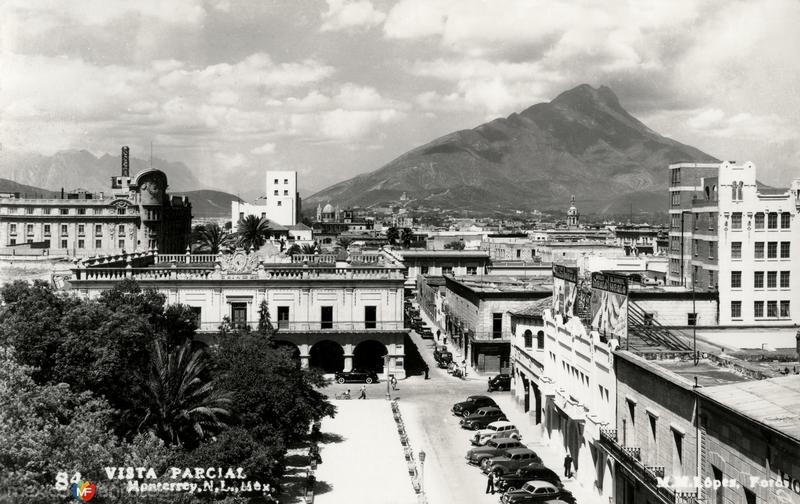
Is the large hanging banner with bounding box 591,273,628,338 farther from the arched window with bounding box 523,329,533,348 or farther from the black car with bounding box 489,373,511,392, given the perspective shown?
the black car with bounding box 489,373,511,392

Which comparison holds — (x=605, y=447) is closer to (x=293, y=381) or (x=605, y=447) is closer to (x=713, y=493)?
(x=713, y=493)

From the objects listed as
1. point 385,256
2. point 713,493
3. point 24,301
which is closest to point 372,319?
point 385,256

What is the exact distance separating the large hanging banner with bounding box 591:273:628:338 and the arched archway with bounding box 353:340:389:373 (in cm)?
3368

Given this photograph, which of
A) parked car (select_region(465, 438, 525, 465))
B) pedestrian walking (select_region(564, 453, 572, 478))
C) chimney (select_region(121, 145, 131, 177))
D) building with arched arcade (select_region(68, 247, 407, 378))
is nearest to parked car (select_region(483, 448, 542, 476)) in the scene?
parked car (select_region(465, 438, 525, 465))

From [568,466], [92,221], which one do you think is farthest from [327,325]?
[92,221]

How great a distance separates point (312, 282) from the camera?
67.7 m

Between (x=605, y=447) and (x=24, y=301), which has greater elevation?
(x=24, y=301)

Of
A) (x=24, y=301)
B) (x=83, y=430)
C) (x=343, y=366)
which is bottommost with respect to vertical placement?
(x=343, y=366)

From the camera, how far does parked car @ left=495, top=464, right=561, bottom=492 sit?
128 feet

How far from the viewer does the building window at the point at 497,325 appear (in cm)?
7088

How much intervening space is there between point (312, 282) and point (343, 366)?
8114 mm

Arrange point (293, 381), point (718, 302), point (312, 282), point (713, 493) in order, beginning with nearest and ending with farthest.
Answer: point (713, 493)
point (293, 381)
point (718, 302)
point (312, 282)

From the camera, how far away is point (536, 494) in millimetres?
37094

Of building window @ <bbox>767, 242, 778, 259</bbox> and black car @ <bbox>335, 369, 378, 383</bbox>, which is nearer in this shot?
building window @ <bbox>767, 242, 778, 259</bbox>
